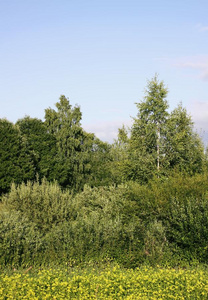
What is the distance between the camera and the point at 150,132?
103ft

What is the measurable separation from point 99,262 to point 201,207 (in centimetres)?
600

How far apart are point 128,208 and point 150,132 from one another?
12.4 metres

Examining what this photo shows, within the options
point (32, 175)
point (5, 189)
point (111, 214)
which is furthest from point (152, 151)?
point (5, 189)

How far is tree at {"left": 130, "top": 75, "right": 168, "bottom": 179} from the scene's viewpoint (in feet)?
101

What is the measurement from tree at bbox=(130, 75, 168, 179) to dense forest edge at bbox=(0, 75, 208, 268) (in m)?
0.09

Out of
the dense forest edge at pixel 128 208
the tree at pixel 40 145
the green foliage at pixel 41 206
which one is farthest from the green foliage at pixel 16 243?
the tree at pixel 40 145

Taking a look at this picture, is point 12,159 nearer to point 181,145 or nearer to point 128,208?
point 181,145

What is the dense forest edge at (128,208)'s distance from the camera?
50.7 feet

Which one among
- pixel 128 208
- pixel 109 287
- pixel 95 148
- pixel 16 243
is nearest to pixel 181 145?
pixel 128 208

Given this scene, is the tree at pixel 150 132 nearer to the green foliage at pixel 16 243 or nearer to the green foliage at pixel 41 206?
the green foliage at pixel 41 206

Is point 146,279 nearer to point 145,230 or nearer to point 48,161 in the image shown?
point 145,230

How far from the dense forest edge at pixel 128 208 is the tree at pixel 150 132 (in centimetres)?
9

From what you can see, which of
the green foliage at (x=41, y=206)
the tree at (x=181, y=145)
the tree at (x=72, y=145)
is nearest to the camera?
the green foliage at (x=41, y=206)

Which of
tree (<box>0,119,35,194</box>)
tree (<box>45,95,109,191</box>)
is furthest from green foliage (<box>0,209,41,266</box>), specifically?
tree (<box>45,95,109,191</box>)
